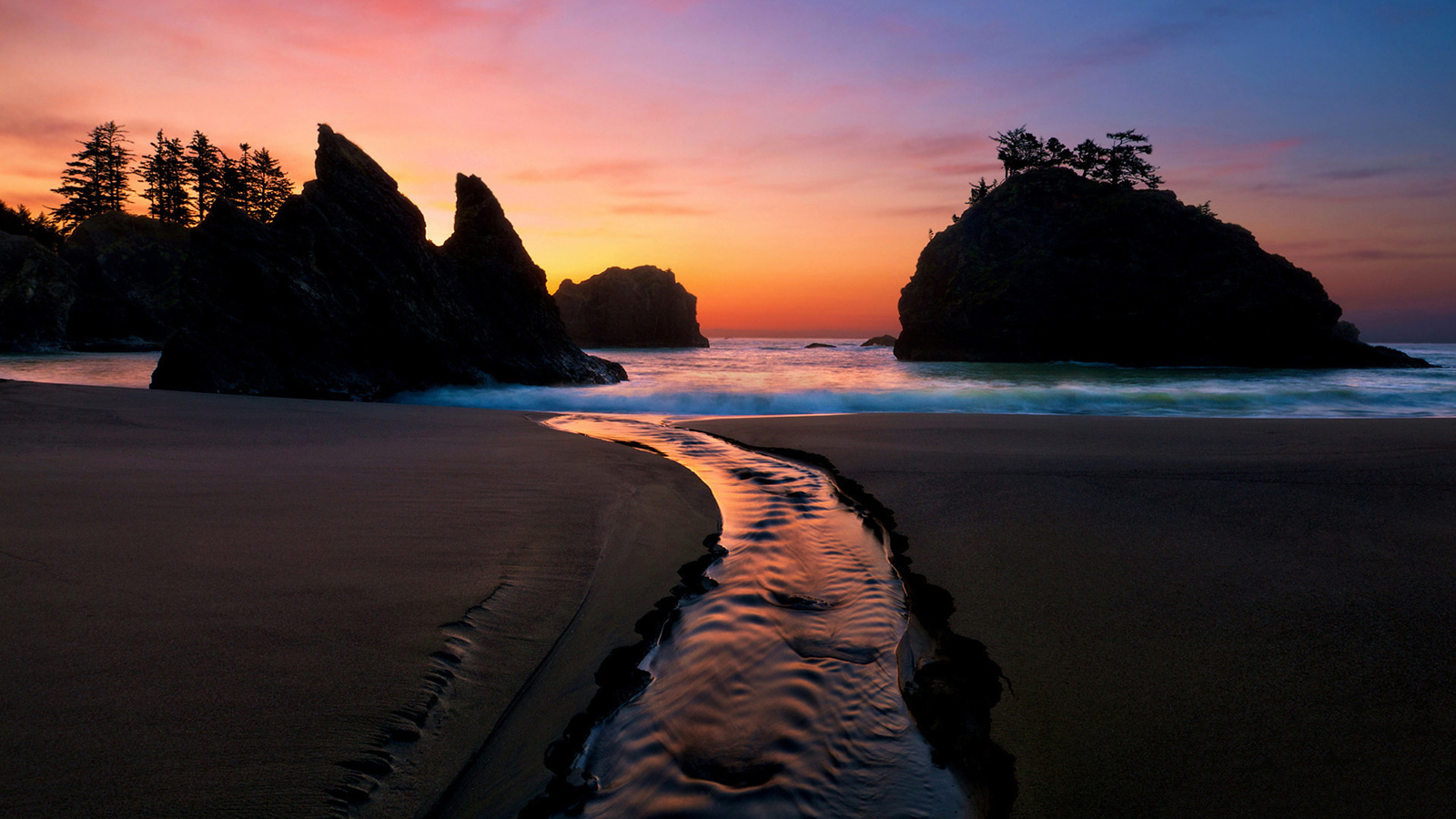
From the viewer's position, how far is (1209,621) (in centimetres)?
211

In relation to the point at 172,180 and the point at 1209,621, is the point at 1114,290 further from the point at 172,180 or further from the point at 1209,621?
the point at 172,180

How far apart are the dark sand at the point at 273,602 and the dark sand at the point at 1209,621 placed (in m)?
1.35

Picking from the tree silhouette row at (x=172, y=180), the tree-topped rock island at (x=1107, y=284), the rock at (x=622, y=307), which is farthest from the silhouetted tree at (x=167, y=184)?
the tree-topped rock island at (x=1107, y=284)

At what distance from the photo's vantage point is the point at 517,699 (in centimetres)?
166

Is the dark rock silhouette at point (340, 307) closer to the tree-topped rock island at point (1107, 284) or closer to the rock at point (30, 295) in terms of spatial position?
Result: the rock at point (30, 295)

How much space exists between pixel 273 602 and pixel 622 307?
7703 cm

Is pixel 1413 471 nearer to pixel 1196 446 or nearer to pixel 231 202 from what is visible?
pixel 1196 446

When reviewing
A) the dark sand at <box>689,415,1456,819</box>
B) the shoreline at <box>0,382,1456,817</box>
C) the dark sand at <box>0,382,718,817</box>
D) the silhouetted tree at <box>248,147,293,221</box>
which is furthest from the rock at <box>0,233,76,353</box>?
the dark sand at <box>689,415,1456,819</box>

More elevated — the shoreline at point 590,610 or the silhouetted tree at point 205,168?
the silhouetted tree at point 205,168

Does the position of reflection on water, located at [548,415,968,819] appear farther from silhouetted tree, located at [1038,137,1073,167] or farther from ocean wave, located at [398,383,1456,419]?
silhouetted tree, located at [1038,137,1073,167]

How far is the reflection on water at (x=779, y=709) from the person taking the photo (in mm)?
1433

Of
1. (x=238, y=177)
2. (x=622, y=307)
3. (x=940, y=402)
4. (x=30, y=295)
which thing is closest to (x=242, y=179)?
A: (x=238, y=177)

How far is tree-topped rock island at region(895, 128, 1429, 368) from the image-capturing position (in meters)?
32.4

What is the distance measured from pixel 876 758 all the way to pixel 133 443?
5.55 metres
